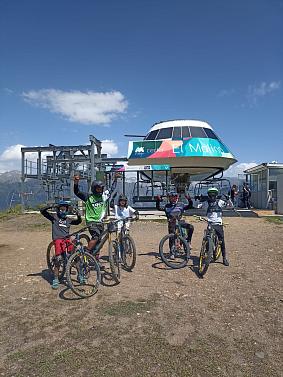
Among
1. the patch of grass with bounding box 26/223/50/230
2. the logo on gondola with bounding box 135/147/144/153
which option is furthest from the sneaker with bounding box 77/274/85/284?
the logo on gondola with bounding box 135/147/144/153

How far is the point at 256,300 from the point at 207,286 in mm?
888

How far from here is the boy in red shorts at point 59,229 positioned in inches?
213

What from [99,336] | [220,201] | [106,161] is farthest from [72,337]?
[106,161]

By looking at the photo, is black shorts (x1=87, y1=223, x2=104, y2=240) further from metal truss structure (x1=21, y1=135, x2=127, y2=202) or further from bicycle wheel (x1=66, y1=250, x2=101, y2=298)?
metal truss structure (x1=21, y1=135, x2=127, y2=202)

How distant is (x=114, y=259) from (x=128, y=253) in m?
0.65

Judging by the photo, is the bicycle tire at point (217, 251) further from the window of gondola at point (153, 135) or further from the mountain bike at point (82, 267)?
the window of gondola at point (153, 135)

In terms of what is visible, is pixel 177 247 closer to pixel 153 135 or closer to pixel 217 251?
pixel 217 251

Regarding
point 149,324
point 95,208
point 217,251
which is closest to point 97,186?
point 95,208

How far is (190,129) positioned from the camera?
1992 cm

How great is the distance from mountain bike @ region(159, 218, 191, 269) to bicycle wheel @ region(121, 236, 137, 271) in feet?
2.19

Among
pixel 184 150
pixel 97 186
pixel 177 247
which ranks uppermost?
pixel 184 150

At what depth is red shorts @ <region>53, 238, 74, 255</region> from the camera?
213 inches

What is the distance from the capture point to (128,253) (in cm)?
641

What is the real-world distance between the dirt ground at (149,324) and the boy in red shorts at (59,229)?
1.45 feet
